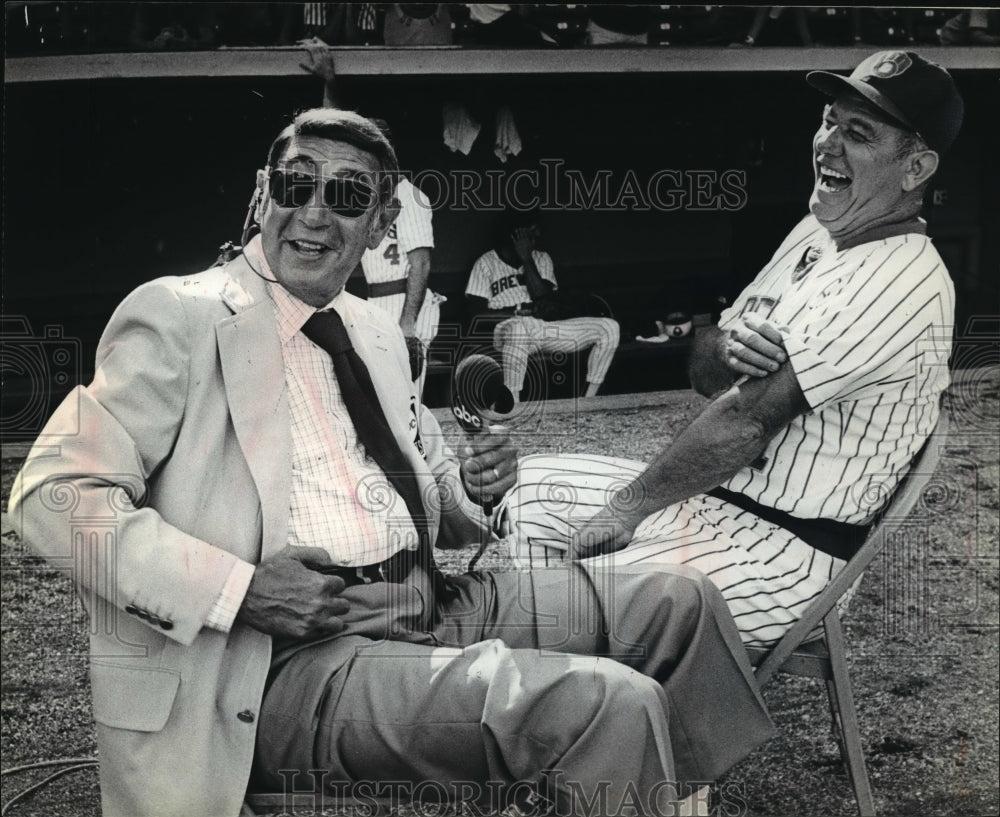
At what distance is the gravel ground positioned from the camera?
3.04 meters

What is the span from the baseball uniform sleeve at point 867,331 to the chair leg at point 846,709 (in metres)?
0.53

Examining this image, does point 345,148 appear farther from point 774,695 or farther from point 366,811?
point 774,695

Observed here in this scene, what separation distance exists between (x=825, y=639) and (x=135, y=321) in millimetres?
1719

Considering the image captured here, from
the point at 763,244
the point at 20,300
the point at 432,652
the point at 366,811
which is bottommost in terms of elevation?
the point at 366,811

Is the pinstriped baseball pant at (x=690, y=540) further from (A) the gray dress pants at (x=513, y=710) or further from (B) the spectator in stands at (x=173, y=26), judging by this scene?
(B) the spectator in stands at (x=173, y=26)

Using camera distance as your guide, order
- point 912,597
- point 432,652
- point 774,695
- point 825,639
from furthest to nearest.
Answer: point 774,695 < point 912,597 < point 825,639 < point 432,652

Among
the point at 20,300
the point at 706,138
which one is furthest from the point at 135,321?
the point at 706,138

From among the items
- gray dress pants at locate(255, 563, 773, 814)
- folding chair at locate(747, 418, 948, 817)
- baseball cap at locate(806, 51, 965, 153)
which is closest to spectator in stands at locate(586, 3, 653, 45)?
baseball cap at locate(806, 51, 965, 153)

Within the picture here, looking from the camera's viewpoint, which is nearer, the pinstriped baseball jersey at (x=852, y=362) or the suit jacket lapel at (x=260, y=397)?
the suit jacket lapel at (x=260, y=397)

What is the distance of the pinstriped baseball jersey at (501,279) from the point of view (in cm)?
301


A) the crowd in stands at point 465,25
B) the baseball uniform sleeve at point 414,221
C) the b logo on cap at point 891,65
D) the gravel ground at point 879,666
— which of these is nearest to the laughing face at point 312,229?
the baseball uniform sleeve at point 414,221

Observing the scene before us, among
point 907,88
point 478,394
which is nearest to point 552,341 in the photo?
point 478,394

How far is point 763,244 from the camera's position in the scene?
2979 mm

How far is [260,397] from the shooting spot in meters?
2.63
